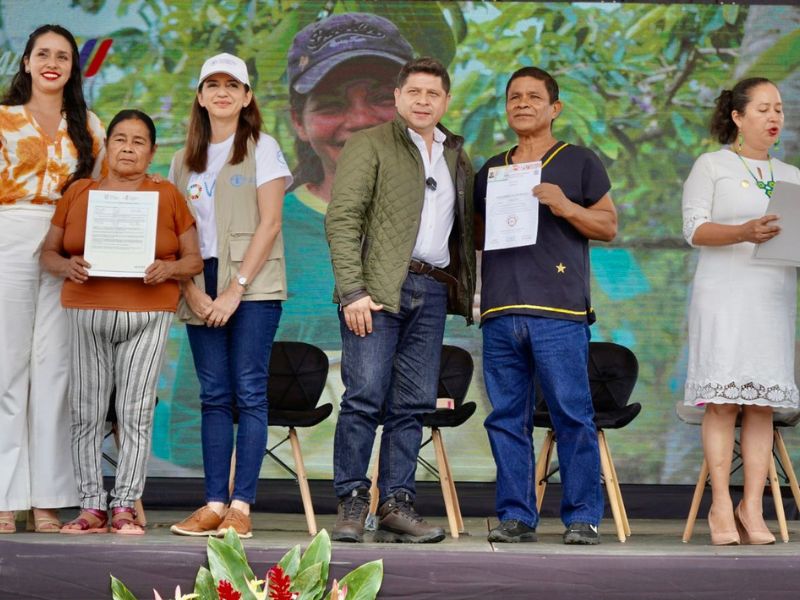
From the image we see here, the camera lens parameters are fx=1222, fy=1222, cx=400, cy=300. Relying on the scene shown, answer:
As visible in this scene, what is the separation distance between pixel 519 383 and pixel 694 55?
100 inches

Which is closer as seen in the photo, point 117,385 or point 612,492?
point 117,385

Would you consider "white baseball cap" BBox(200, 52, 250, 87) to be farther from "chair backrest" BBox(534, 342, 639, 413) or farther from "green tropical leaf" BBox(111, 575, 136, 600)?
"chair backrest" BBox(534, 342, 639, 413)

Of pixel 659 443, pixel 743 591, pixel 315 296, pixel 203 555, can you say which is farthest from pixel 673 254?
pixel 203 555

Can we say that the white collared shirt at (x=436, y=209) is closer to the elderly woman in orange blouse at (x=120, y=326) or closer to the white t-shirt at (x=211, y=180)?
the white t-shirt at (x=211, y=180)

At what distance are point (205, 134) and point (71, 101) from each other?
22.9 inches

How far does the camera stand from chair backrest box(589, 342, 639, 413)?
18.7ft

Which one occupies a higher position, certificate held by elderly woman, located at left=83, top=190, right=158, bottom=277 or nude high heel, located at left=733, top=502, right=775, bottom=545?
certificate held by elderly woman, located at left=83, top=190, right=158, bottom=277

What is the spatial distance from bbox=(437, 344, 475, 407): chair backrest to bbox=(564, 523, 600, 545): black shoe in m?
1.51

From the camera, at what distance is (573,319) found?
4.44 metres

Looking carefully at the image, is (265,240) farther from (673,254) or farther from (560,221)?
(673,254)

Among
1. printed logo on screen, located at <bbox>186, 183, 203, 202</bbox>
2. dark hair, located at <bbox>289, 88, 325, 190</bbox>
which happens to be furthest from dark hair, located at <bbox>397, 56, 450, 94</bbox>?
dark hair, located at <bbox>289, 88, 325, 190</bbox>

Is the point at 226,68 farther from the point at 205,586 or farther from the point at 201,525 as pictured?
the point at 205,586

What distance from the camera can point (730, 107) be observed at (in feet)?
15.7

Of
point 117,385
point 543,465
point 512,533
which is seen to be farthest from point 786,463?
point 117,385
